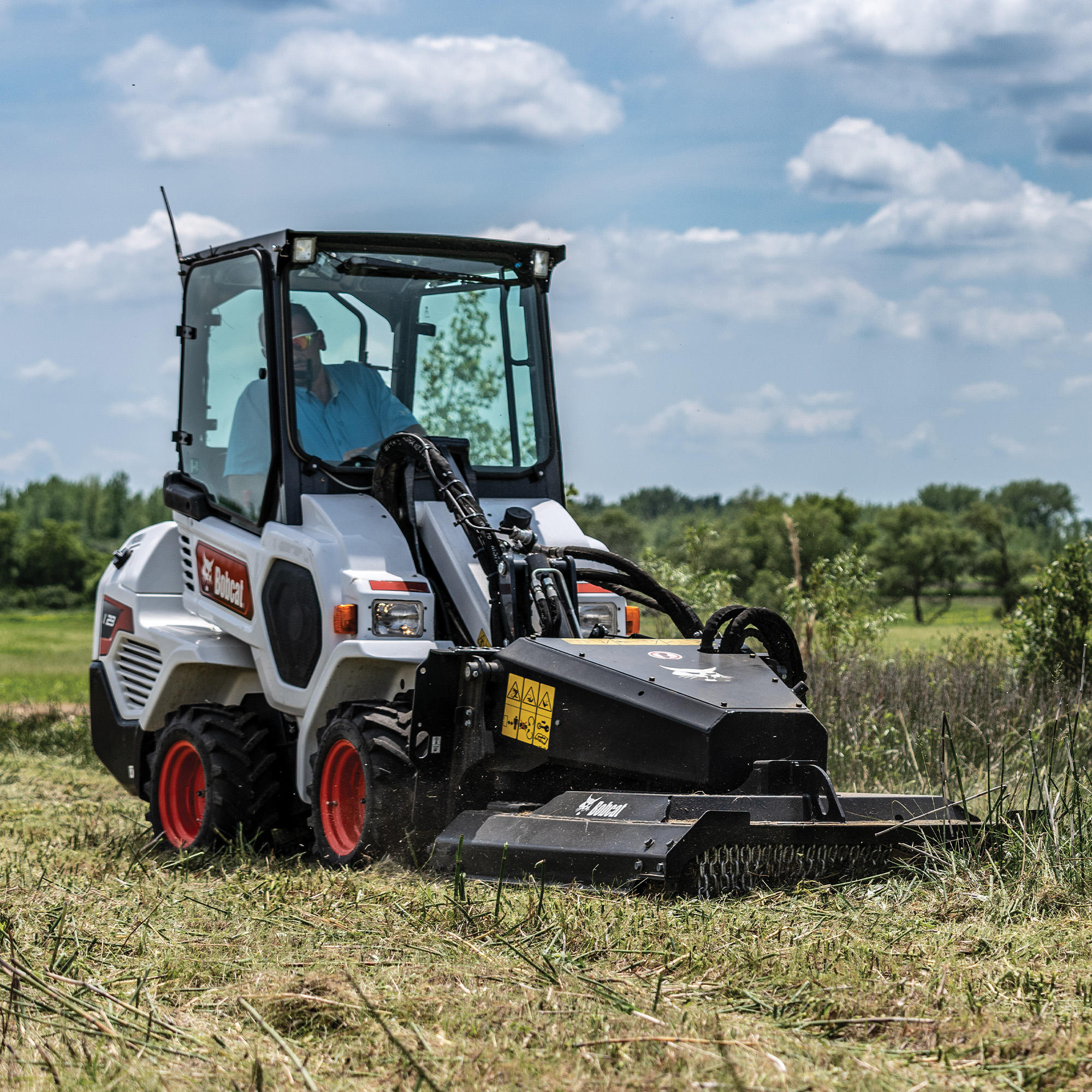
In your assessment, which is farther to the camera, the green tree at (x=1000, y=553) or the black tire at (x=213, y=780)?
the green tree at (x=1000, y=553)

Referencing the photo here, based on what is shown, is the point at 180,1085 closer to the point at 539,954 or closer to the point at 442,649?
the point at 539,954

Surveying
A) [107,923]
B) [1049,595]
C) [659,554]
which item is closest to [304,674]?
[107,923]

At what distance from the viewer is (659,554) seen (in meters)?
14.6

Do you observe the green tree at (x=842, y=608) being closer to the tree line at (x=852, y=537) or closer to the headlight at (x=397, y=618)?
the tree line at (x=852, y=537)

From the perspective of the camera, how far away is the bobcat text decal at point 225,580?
284 inches

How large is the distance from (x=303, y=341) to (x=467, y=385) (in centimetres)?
96

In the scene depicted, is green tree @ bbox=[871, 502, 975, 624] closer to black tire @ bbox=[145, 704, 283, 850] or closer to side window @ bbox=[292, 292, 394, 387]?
side window @ bbox=[292, 292, 394, 387]

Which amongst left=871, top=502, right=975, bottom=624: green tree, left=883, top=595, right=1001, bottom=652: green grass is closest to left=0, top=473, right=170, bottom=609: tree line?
left=871, top=502, right=975, bottom=624: green tree

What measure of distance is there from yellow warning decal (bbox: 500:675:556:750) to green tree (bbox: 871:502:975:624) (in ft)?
100

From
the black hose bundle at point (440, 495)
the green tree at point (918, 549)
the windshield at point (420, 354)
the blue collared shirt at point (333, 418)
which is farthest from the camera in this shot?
the green tree at point (918, 549)

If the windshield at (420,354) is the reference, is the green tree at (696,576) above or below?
below

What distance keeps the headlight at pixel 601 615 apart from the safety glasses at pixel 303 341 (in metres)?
1.89

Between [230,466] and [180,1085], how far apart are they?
4.64 m

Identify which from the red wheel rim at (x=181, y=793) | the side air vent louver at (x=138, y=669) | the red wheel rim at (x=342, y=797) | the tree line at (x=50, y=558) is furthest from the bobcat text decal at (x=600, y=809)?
the tree line at (x=50, y=558)
